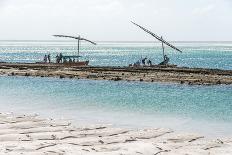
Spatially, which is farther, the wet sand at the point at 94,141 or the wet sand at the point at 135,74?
the wet sand at the point at 135,74

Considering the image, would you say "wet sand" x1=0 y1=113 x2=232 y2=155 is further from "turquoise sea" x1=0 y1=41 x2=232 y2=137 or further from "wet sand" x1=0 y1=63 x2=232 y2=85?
"wet sand" x1=0 y1=63 x2=232 y2=85

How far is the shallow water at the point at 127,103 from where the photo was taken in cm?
2870

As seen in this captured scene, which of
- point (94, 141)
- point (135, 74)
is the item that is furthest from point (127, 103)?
point (135, 74)

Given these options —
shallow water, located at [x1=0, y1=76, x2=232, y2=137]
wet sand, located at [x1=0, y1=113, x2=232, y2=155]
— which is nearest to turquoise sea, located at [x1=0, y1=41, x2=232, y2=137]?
shallow water, located at [x1=0, y1=76, x2=232, y2=137]

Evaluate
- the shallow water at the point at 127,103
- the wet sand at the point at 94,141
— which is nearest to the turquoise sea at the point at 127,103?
the shallow water at the point at 127,103

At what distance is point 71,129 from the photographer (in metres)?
23.2

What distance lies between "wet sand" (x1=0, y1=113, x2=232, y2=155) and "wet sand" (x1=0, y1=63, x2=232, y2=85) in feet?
103

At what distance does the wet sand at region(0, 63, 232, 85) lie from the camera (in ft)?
182

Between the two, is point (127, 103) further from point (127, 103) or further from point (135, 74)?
point (135, 74)

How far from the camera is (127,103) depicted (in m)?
38.3

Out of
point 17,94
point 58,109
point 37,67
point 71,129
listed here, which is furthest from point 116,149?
point 37,67

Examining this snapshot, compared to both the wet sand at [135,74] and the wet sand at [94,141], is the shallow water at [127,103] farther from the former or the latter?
the wet sand at [94,141]

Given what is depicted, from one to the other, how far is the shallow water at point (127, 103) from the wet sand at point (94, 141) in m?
3.65

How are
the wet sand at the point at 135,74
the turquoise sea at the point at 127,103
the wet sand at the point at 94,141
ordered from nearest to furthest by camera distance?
the wet sand at the point at 94,141 < the turquoise sea at the point at 127,103 < the wet sand at the point at 135,74
